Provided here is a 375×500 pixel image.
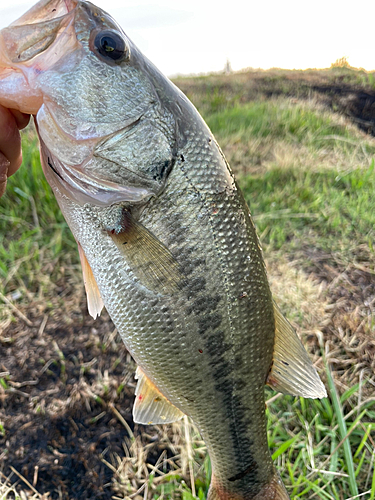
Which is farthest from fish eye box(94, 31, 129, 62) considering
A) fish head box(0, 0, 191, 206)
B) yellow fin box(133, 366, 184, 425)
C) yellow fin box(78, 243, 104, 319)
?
yellow fin box(133, 366, 184, 425)

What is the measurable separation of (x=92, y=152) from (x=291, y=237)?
114 inches

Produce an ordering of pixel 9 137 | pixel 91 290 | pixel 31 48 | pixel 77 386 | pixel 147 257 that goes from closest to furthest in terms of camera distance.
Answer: pixel 31 48 < pixel 147 257 < pixel 9 137 < pixel 91 290 < pixel 77 386

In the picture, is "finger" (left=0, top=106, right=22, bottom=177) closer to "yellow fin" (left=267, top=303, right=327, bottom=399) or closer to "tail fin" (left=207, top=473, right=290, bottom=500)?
"yellow fin" (left=267, top=303, right=327, bottom=399)

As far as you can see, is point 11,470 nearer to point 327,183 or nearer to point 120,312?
point 120,312

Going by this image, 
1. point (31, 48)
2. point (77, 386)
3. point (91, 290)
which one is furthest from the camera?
point (77, 386)

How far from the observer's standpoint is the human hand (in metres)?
1.24

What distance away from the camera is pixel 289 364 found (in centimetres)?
141

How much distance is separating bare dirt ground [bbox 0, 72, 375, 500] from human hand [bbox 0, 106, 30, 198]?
55.2 inches

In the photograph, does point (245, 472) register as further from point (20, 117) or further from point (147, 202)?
point (20, 117)

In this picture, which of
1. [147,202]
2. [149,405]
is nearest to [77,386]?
[149,405]

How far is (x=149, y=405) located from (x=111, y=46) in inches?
53.7

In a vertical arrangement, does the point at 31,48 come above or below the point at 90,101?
above

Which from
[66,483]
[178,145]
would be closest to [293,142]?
[178,145]

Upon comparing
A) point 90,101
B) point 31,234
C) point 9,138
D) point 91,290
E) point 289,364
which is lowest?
point 31,234
